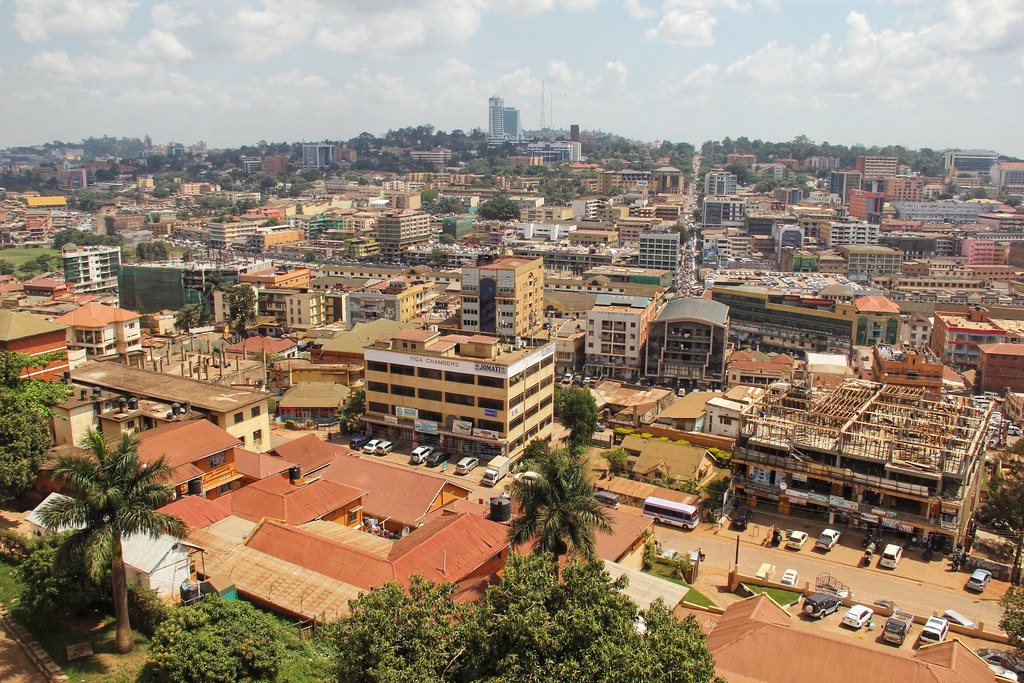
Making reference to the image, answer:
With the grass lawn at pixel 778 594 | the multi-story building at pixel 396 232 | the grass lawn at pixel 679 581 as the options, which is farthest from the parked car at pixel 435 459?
the multi-story building at pixel 396 232

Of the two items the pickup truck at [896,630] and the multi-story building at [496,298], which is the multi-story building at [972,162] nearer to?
the multi-story building at [496,298]

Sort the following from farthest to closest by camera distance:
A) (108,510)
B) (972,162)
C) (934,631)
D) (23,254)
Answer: (972,162), (23,254), (934,631), (108,510)

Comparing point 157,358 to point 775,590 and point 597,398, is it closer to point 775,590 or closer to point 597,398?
point 597,398

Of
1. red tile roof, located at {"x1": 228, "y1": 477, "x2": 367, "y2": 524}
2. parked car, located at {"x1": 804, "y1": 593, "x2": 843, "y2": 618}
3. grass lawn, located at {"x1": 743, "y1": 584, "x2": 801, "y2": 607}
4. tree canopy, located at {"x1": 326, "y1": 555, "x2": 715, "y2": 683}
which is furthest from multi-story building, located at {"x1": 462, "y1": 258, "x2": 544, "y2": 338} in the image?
tree canopy, located at {"x1": 326, "y1": 555, "x2": 715, "y2": 683}

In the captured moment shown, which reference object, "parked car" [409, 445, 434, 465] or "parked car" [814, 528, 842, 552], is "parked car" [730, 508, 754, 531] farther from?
"parked car" [409, 445, 434, 465]

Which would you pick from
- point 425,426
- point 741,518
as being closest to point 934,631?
point 741,518

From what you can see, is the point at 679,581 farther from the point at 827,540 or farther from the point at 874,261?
the point at 874,261
